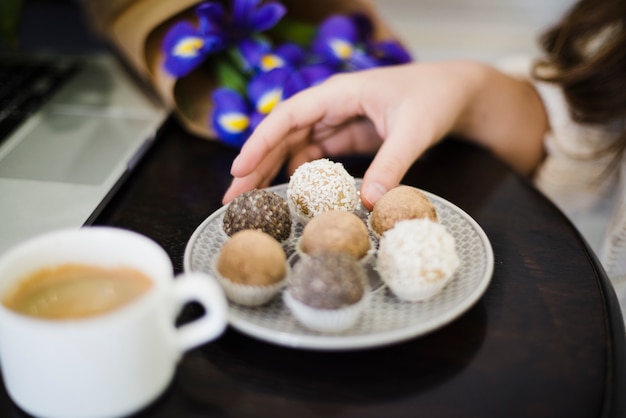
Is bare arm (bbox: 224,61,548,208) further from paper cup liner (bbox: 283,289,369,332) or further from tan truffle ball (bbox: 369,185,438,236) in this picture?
paper cup liner (bbox: 283,289,369,332)

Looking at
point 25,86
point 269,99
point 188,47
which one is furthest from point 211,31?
point 25,86

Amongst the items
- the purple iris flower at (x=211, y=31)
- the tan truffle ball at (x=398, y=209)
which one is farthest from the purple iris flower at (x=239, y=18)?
the tan truffle ball at (x=398, y=209)

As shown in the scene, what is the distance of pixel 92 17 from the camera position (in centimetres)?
116

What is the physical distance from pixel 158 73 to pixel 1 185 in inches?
11.7

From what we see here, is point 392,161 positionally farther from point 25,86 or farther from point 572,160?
point 25,86

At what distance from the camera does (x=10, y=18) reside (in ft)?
3.36

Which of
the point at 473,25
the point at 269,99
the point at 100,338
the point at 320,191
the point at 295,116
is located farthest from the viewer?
the point at 473,25

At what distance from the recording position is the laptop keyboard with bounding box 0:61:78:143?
0.92 m

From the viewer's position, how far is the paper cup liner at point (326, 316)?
1.61ft

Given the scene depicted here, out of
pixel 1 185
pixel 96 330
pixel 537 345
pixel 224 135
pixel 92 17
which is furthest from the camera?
pixel 92 17

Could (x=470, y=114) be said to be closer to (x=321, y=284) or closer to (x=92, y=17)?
(x=321, y=284)

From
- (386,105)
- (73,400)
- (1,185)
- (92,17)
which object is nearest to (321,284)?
(73,400)

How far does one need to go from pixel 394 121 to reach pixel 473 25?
1.02 meters

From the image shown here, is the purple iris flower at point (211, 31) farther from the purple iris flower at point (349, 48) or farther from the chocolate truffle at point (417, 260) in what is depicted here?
the chocolate truffle at point (417, 260)
